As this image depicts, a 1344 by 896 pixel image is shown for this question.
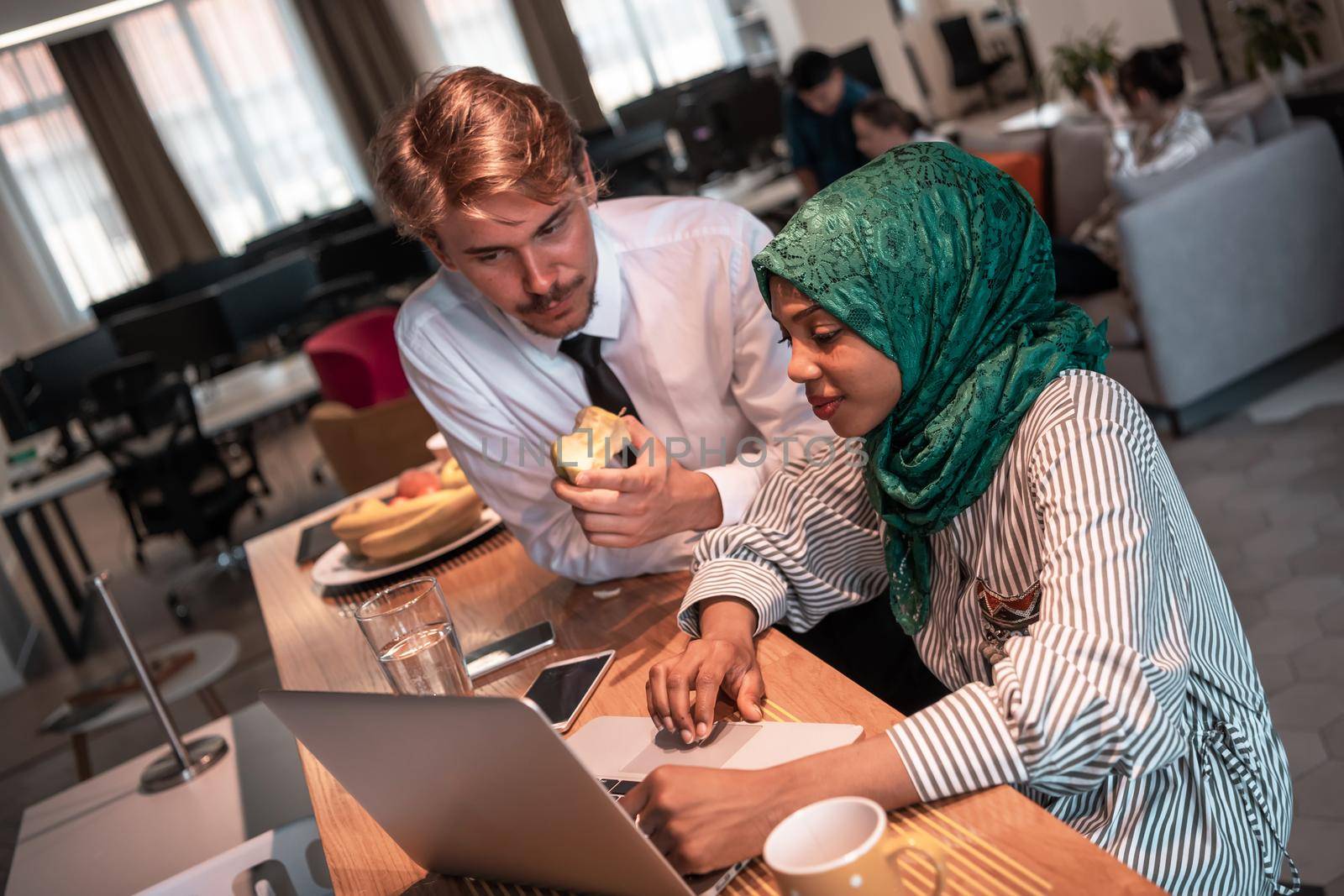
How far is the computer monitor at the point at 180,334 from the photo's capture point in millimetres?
6746

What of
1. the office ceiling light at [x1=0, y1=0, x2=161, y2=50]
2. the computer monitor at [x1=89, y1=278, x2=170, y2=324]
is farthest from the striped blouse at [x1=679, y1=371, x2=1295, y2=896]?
the office ceiling light at [x1=0, y1=0, x2=161, y2=50]

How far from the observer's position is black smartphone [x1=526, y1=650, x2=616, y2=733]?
1227 millimetres

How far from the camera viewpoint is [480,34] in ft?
39.4

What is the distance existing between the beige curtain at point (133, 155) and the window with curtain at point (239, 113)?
23 centimetres

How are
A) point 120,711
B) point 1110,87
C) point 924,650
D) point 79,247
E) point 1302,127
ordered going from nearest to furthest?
1. point 924,650
2. point 120,711
3. point 1302,127
4. point 1110,87
5. point 79,247

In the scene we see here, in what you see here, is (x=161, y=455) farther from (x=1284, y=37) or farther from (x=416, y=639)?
(x=1284, y=37)

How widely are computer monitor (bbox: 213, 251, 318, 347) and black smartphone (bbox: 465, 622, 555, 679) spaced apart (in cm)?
589

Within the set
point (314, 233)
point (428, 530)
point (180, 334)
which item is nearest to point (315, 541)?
point (428, 530)

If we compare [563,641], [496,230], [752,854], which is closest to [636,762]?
[752,854]

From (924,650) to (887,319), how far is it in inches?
16.4

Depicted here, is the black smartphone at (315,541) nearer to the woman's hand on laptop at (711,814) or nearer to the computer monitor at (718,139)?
the woman's hand on laptop at (711,814)

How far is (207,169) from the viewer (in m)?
11.6

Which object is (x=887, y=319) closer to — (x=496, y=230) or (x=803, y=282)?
(x=803, y=282)

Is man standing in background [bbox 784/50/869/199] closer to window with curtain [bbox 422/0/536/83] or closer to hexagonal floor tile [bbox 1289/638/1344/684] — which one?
hexagonal floor tile [bbox 1289/638/1344/684]
